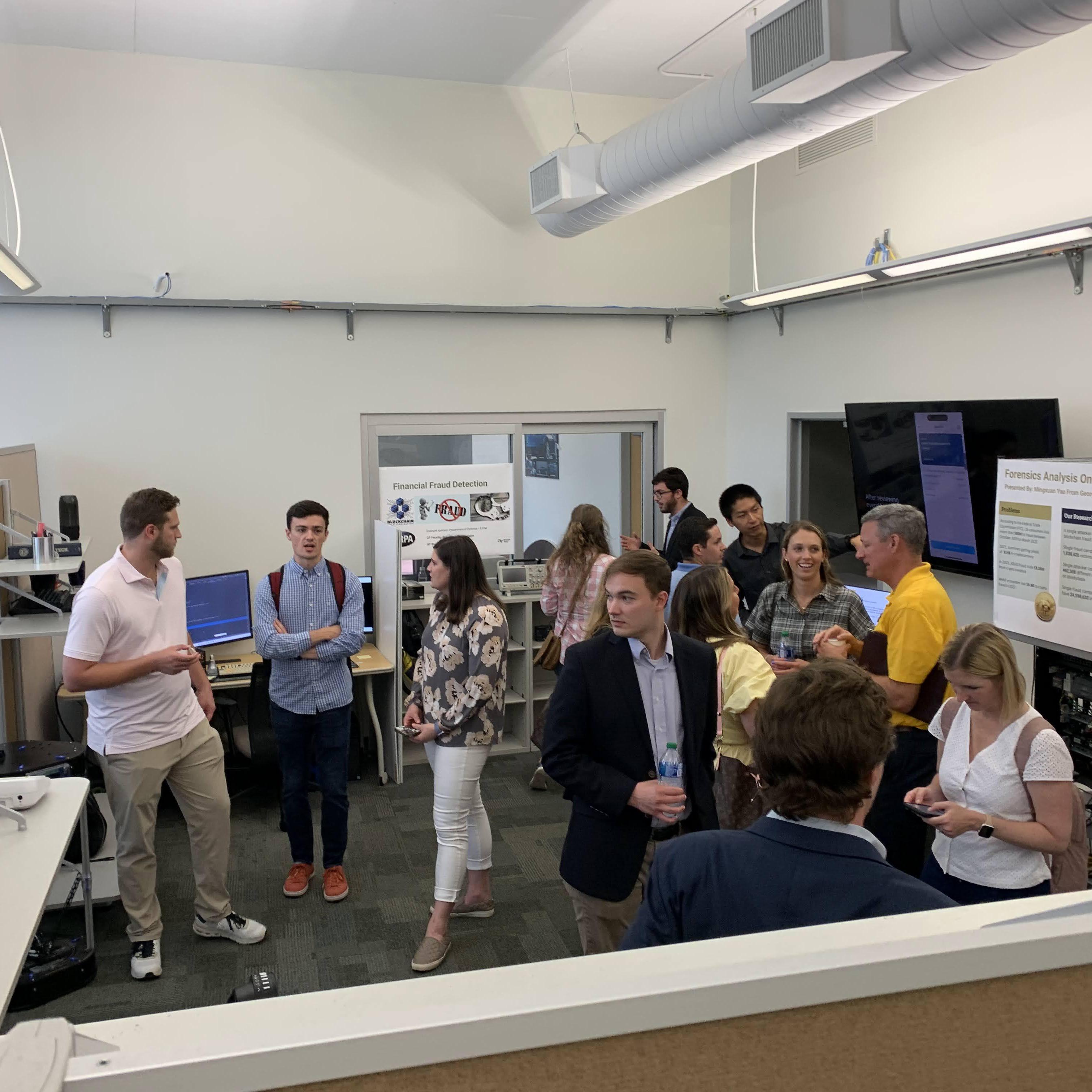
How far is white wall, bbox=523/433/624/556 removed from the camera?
6.54 metres

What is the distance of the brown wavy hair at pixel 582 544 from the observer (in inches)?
186

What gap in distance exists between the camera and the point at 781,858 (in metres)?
1.36

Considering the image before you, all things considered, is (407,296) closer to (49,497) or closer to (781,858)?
(49,497)

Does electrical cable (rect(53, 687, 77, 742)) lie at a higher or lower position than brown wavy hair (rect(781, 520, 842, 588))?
lower

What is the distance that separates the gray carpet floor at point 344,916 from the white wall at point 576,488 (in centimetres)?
207

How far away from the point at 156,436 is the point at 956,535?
420cm

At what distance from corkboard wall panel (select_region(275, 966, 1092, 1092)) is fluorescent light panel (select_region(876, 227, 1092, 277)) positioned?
3.59 meters

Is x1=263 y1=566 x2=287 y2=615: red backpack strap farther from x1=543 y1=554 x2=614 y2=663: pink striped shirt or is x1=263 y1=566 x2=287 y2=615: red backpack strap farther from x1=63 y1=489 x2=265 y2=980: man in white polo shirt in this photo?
x1=543 y1=554 x2=614 y2=663: pink striped shirt

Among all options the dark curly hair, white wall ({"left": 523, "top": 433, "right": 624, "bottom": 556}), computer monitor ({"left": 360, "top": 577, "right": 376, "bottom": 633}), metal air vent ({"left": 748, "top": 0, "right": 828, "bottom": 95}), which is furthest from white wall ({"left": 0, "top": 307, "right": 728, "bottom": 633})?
the dark curly hair

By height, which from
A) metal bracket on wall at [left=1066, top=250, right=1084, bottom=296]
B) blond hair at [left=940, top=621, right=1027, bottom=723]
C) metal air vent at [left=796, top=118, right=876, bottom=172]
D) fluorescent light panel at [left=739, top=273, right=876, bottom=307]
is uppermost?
metal air vent at [left=796, top=118, right=876, bottom=172]

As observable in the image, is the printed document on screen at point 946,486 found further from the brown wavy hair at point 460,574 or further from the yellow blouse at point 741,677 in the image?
the brown wavy hair at point 460,574

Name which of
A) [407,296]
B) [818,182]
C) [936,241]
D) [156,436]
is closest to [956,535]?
[936,241]

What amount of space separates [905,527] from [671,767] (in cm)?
123

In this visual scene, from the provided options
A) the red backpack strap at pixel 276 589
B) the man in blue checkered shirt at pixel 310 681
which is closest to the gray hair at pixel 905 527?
the man in blue checkered shirt at pixel 310 681
